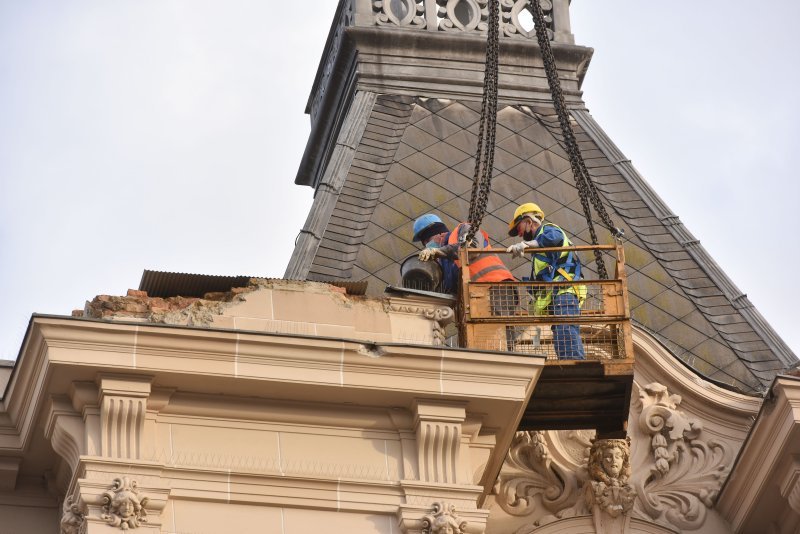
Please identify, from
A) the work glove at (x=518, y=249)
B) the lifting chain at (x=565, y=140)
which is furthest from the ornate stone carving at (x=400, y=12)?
the work glove at (x=518, y=249)

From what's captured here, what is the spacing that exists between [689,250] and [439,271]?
5776 millimetres

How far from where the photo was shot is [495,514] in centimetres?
1875

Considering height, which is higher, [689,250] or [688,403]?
[689,250]

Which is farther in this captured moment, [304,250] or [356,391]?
[304,250]

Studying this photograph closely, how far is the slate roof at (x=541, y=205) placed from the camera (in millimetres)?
22562

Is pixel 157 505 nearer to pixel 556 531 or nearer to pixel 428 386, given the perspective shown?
pixel 428 386

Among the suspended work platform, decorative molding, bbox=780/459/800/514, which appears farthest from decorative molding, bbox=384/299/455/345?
decorative molding, bbox=780/459/800/514

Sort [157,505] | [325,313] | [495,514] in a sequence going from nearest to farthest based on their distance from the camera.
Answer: [157,505] → [325,313] → [495,514]

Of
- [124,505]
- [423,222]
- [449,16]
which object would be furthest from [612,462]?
[449,16]

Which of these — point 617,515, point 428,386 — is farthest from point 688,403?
point 428,386

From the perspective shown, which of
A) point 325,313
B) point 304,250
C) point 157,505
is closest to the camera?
point 157,505

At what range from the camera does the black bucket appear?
19016 mm

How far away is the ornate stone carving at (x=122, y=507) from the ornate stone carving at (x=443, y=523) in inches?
78.8

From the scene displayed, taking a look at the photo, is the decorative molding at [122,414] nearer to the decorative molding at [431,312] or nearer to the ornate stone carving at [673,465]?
the decorative molding at [431,312]
